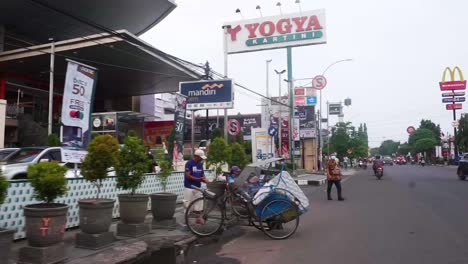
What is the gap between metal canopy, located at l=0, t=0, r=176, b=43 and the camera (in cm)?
2841

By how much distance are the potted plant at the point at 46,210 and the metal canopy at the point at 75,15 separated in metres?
24.0

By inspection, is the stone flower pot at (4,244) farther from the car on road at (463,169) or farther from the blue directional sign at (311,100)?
the blue directional sign at (311,100)

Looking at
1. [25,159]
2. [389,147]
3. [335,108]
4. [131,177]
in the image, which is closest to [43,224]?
[131,177]

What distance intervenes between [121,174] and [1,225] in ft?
7.29

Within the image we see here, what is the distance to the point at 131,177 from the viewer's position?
839 centimetres

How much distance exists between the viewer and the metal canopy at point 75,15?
93.2 feet

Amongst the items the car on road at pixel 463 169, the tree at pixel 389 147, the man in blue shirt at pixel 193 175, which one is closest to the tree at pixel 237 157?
the man in blue shirt at pixel 193 175

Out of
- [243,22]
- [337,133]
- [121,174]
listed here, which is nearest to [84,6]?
[243,22]

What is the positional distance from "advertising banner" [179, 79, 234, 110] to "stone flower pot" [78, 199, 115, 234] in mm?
12083

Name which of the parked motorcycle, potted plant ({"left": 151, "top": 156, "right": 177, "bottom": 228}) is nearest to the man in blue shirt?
potted plant ({"left": 151, "top": 156, "right": 177, "bottom": 228})

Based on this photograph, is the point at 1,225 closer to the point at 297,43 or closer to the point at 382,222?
the point at 382,222

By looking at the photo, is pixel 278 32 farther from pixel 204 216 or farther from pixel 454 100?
pixel 454 100

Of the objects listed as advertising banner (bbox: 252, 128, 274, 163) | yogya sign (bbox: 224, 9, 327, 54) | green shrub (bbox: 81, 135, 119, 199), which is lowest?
green shrub (bbox: 81, 135, 119, 199)

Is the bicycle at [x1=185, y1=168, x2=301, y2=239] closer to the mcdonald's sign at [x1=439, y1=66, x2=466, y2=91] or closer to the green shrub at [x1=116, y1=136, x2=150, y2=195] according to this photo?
the green shrub at [x1=116, y1=136, x2=150, y2=195]
